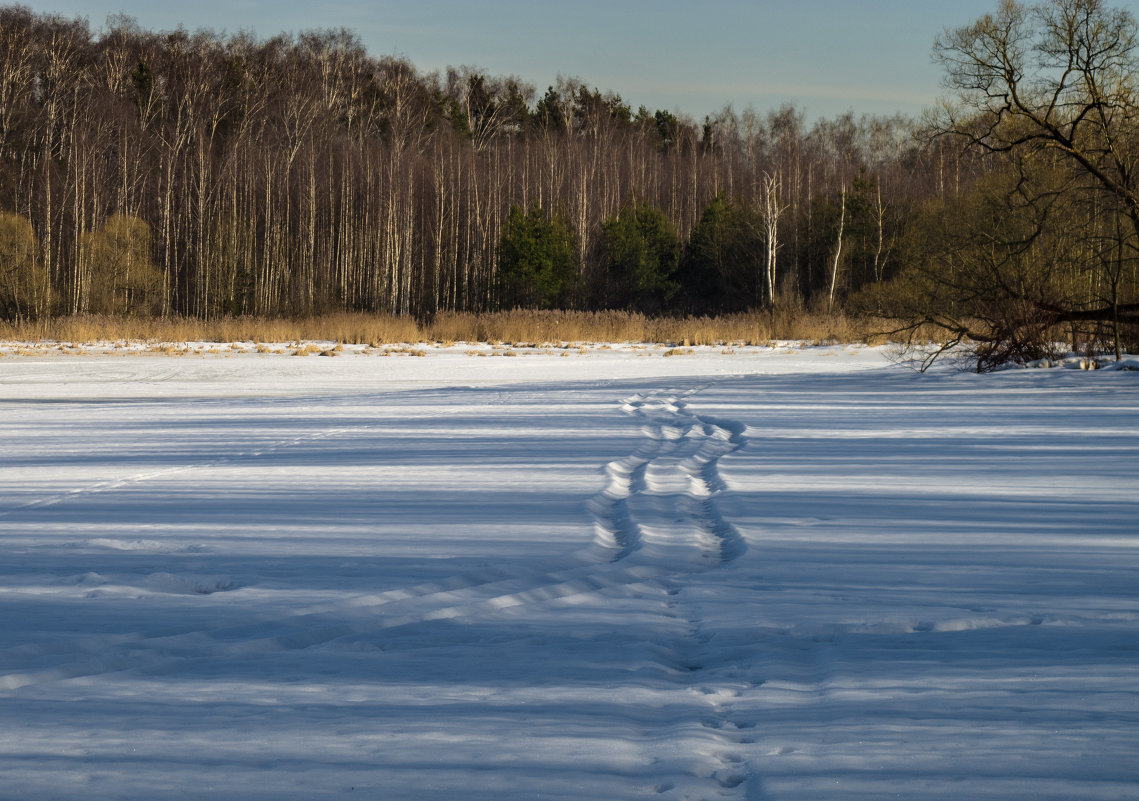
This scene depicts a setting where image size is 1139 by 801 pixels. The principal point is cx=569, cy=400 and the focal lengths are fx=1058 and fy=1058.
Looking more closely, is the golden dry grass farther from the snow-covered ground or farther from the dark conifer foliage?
the snow-covered ground

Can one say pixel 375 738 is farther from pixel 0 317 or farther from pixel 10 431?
pixel 0 317

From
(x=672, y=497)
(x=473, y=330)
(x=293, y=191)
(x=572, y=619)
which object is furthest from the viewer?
(x=293, y=191)

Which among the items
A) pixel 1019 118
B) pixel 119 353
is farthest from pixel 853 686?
pixel 119 353

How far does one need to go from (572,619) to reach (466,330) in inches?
1046

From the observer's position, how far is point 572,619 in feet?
12.3

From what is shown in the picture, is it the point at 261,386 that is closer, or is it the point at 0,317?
the point at 261,386

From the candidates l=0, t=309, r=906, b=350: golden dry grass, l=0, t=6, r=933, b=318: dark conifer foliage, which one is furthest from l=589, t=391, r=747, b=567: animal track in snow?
l=0, t=6, r=933, b=318: dark conifer foliage

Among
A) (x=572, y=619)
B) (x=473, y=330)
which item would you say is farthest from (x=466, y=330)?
(x=572, y=619)

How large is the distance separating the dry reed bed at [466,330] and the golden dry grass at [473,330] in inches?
1.0

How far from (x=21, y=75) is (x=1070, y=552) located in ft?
135

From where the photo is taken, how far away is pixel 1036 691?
2988mm

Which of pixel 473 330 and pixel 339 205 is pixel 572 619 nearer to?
pixel 473 330

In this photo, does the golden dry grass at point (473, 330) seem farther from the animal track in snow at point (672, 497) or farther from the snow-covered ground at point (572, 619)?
the snow-covered ground at point (572, 619)

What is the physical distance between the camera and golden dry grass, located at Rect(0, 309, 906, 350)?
27859 millimetres
